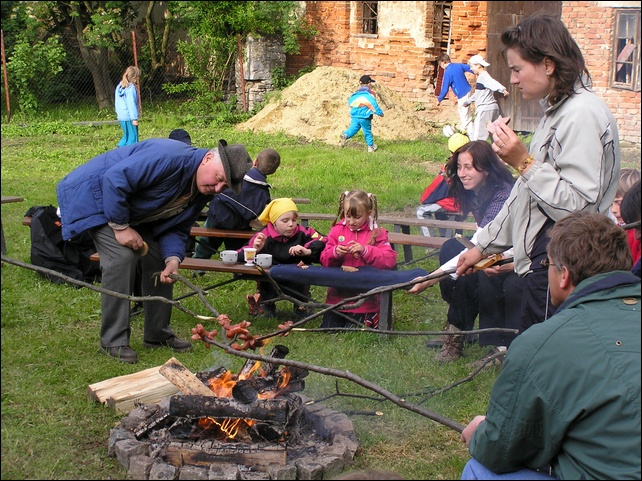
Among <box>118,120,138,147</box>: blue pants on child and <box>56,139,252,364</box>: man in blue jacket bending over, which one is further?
<box>118,120,138,147</box>: blue pants on child

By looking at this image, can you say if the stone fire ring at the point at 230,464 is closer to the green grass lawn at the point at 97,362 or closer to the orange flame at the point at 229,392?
the green grass lawn at the point at 97,362

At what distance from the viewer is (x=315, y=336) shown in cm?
544

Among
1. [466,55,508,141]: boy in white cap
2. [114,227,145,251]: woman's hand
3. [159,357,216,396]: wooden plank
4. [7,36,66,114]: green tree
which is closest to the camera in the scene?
[159,357,216,396]: wooden plank

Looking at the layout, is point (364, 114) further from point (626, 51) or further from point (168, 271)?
point (168, 271)

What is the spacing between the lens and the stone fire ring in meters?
3.36

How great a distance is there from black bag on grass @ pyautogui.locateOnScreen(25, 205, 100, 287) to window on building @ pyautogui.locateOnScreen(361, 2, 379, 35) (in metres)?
12.1

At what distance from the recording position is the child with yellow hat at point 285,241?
19.3 ft

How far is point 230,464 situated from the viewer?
3.43 metres

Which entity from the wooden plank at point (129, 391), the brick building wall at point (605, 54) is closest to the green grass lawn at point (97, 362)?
the wooden plank at point (129, 391)

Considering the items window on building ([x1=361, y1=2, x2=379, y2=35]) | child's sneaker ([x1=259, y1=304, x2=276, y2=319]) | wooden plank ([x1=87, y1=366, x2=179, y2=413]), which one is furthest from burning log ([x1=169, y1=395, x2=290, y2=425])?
window on building ([x1=361, y1=2, x2=379, y2=35])

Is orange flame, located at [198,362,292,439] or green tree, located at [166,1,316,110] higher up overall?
green tree, located at [166,1,316,110]

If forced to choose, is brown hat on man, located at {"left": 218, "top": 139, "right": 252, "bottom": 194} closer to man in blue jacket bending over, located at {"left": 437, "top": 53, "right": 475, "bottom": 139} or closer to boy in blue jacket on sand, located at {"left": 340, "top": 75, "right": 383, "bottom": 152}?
boy in blue jacket on sand, located at {"left": 340, "top": 75, "right": 383, "bottom": 152}

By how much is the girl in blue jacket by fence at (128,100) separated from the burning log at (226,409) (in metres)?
3.41

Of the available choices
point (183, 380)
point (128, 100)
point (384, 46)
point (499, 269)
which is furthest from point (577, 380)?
point (384, 46)
